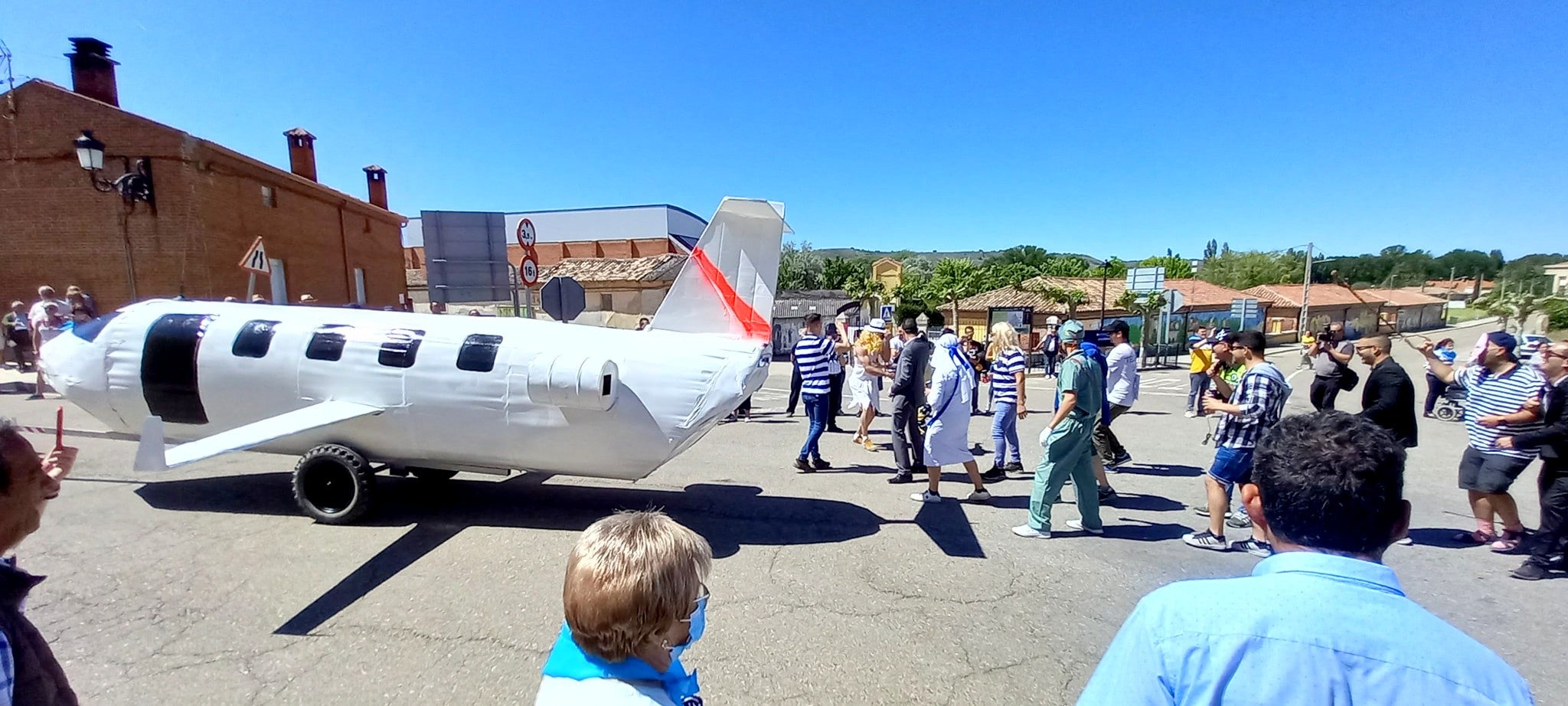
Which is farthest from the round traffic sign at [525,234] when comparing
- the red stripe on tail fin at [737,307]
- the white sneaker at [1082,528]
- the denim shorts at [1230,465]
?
the denim shorts at [1230,465]

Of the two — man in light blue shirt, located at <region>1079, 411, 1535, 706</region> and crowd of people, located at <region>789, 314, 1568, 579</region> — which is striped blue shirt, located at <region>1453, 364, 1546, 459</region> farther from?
man in light blue shirt, located at <region>1079, 411, 1535, 706</region>

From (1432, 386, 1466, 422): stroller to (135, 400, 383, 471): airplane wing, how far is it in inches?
649

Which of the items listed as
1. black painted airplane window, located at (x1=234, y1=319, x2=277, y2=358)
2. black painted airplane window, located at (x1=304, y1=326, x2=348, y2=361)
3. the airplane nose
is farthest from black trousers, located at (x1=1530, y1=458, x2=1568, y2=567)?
the airplane nose

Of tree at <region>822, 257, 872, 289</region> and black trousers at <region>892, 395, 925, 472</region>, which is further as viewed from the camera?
tree at <region>822, 257, 872, 289</region>

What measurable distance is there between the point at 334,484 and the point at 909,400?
5.27 m

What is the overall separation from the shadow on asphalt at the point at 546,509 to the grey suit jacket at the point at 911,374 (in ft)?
3.53

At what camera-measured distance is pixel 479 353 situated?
16.2ft

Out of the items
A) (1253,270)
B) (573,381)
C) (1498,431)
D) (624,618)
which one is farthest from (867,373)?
(1253,270)

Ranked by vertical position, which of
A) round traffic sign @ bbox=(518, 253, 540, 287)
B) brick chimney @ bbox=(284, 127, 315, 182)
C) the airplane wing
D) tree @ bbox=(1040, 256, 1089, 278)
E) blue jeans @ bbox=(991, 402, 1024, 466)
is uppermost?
brick chimney @ bbox=(284, 127, 315, 182)

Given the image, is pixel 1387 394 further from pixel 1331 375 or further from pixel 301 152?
pixel 301 152

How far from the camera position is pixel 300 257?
66.4ft

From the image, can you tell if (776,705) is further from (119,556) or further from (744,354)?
(119,556)

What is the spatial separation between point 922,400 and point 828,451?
213 centimetres

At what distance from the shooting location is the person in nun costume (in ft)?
17.6
